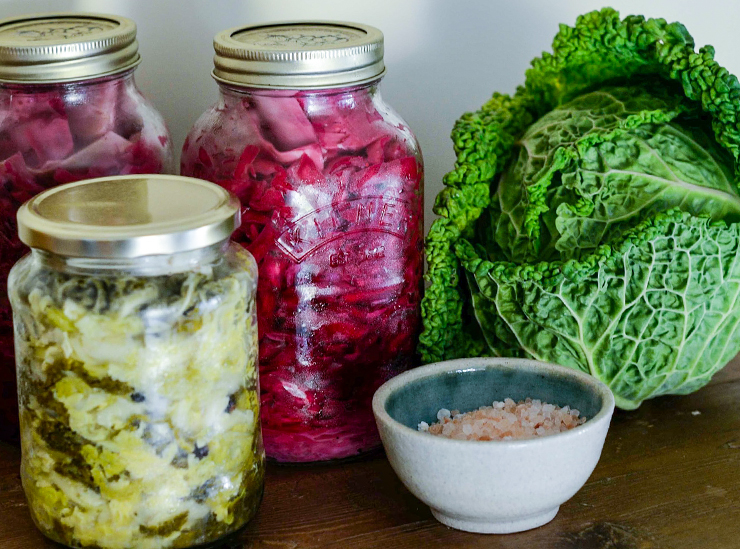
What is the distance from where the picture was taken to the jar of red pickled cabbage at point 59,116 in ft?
3.21

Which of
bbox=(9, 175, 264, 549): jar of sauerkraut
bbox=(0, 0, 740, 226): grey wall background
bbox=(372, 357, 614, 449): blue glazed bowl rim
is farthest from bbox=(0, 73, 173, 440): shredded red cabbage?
bbox=(372, 357, 614, 449): blue glazed bowl rim

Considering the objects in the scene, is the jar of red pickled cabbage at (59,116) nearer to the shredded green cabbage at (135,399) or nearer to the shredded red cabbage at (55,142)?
the shredded red cabbage at (55,142)

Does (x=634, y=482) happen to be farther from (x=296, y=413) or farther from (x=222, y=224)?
(x=222, y=224)

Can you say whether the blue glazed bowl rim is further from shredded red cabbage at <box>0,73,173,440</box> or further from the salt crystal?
shredded red cabbage at <box>0,73,173,440</box>

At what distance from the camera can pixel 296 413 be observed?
107cm

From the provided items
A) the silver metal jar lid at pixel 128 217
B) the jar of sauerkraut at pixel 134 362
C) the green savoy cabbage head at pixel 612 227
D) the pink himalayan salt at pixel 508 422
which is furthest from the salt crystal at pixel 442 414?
the silver metal jar lid at pixel 128 217

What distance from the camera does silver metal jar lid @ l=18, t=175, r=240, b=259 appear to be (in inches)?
30.8

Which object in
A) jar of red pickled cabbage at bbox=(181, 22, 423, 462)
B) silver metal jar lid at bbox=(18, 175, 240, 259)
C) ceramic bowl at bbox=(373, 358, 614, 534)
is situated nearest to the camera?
silver metal jar lid at bbox=(18, 175, 240, 259)

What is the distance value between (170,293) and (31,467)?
251 mm

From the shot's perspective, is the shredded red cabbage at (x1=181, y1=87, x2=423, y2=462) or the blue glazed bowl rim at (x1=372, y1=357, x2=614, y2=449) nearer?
the blue glazed bowl rim at (x1=372, y1=357, x2=614, y2=449)

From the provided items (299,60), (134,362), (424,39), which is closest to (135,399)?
(134,362)

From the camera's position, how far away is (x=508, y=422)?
3.23 ft

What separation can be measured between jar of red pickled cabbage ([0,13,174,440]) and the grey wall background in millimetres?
215

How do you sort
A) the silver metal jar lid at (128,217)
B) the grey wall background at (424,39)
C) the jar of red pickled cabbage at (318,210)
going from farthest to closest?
the grey wall background at (424,39) < the jar of red pickled cabbage at (318,210) < the silver metal jar lid at (128,217)
